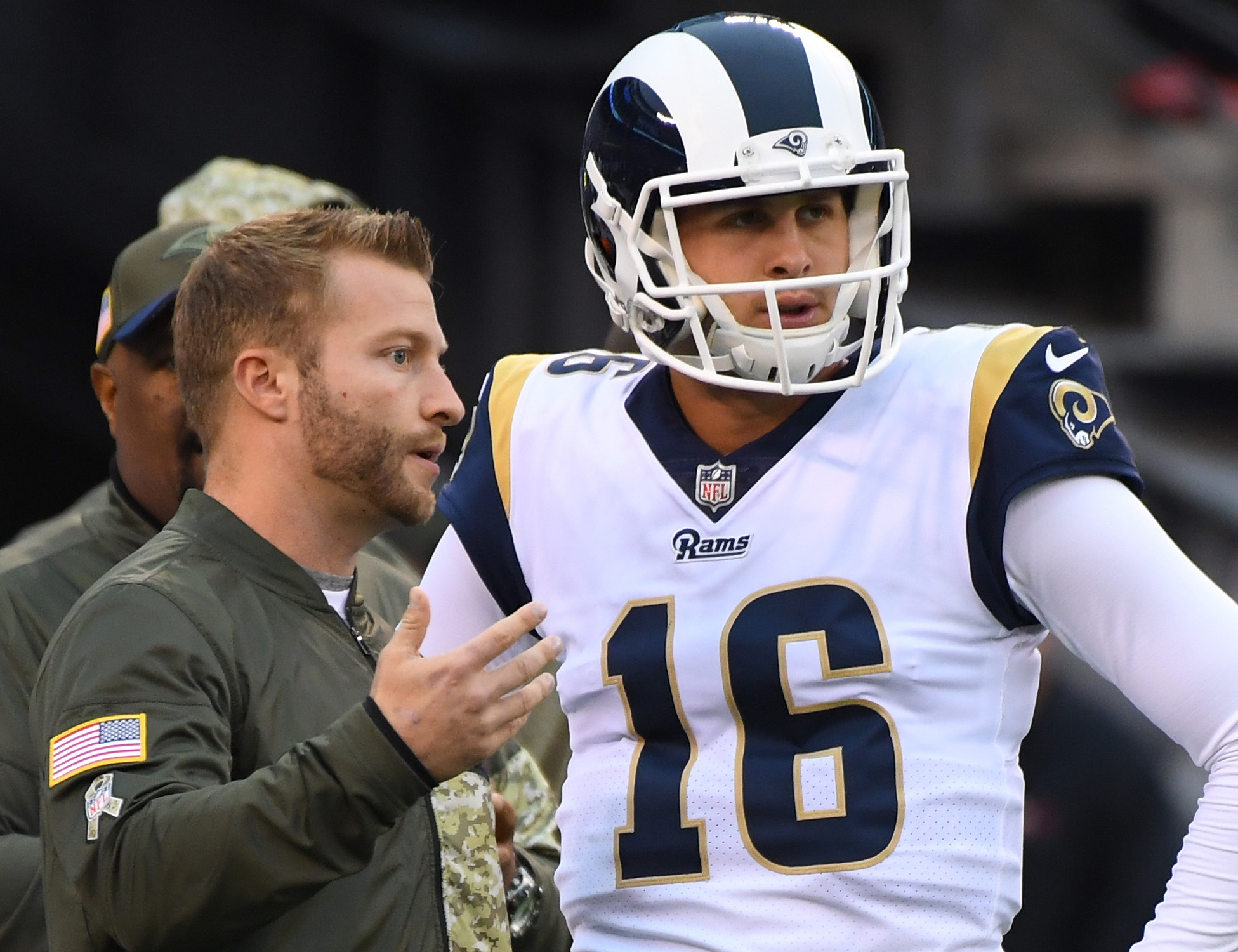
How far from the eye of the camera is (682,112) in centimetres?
211

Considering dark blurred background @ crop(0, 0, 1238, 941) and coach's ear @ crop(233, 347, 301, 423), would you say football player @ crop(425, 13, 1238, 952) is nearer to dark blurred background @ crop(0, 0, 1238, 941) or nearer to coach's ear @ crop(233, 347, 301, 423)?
coach's ear @ crop(233, 347, 301, 423)

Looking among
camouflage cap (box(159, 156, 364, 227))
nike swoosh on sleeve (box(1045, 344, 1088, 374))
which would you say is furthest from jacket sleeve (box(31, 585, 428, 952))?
camouflage cap (box(159, 156, 364, 227))

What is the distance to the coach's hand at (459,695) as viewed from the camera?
181 cm

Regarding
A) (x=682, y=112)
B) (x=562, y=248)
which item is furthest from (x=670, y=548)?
(x=562, y=248)

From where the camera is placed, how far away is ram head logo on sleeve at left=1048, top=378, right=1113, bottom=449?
192 cm

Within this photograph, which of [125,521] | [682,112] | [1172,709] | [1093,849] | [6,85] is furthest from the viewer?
[6,85]

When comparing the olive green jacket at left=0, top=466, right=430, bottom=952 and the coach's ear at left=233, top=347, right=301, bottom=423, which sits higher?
the coach's ear at left=233, top=347, right=301, bottom=423

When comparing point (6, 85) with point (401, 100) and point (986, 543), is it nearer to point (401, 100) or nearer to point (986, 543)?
point (401, 100)

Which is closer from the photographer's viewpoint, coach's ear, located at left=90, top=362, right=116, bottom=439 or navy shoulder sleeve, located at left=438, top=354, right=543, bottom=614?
navy shoulder sleeve, located at left=438, top=354, right=543, bottom=614

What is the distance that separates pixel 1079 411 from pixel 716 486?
386mm

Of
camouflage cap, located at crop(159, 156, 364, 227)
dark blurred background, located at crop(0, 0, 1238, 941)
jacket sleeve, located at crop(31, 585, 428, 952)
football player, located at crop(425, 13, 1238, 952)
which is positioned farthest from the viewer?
dark blurred background, located at crop(0, 0, 1238, 941)

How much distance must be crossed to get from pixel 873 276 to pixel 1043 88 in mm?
7360

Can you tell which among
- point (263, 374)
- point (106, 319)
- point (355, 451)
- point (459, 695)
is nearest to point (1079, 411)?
point (459, 695)

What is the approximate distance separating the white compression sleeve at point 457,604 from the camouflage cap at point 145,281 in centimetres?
78
